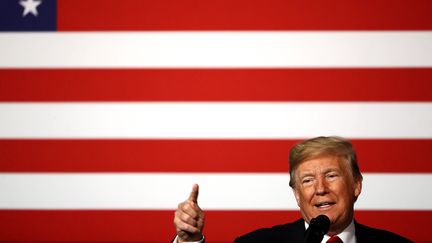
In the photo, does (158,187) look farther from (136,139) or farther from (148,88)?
(148,88)

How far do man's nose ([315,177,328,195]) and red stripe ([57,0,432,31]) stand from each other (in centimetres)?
68

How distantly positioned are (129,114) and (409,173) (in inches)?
40.5

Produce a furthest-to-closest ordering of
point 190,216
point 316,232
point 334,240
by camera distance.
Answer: point 334,240, point 190,216, point 316,232

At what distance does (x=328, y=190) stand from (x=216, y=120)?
595mm

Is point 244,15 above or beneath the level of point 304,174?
above

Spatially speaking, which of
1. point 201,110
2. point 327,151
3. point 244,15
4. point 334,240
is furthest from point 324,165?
point 244,15

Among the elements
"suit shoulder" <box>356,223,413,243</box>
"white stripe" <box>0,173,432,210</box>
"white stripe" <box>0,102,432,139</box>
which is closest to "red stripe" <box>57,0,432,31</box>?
"white stripe" <box>0,102,432,139</box>

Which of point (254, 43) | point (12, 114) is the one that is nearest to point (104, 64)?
point (12, 114)

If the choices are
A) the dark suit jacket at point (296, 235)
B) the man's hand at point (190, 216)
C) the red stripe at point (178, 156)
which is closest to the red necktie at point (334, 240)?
the dark suit jacket at point (296, 235)

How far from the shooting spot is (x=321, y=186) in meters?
1.78

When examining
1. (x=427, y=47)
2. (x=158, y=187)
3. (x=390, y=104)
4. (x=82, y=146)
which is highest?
(x=427, y=47)

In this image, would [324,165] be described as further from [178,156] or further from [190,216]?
[178,156]

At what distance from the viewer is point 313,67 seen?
224 centimetres

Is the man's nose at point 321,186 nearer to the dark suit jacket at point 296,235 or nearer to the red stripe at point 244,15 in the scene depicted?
the dark suit jacket at point 296,235
